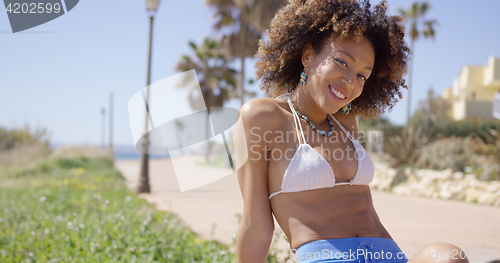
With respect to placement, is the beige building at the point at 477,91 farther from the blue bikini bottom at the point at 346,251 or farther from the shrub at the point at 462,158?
the blue bikini bottom at the point at 346,251

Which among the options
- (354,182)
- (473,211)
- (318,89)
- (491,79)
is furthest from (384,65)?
(491,79)

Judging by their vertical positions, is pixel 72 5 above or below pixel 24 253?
above

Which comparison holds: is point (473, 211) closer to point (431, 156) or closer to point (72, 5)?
point (431, 156)

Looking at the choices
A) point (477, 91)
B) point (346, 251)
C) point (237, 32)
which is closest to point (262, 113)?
point (346, 251)

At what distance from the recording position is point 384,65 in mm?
2062

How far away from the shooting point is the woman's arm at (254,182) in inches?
58.0

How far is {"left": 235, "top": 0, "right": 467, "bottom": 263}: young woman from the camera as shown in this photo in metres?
1.50

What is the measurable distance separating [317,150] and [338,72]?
36cm

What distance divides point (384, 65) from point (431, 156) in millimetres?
9747

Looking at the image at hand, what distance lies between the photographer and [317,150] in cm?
163

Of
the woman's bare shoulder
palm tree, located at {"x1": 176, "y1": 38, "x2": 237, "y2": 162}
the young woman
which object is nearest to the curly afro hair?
the young woman

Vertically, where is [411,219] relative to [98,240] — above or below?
below

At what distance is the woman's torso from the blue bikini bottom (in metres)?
0.03

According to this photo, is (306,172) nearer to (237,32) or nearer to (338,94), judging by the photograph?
(338,94)
